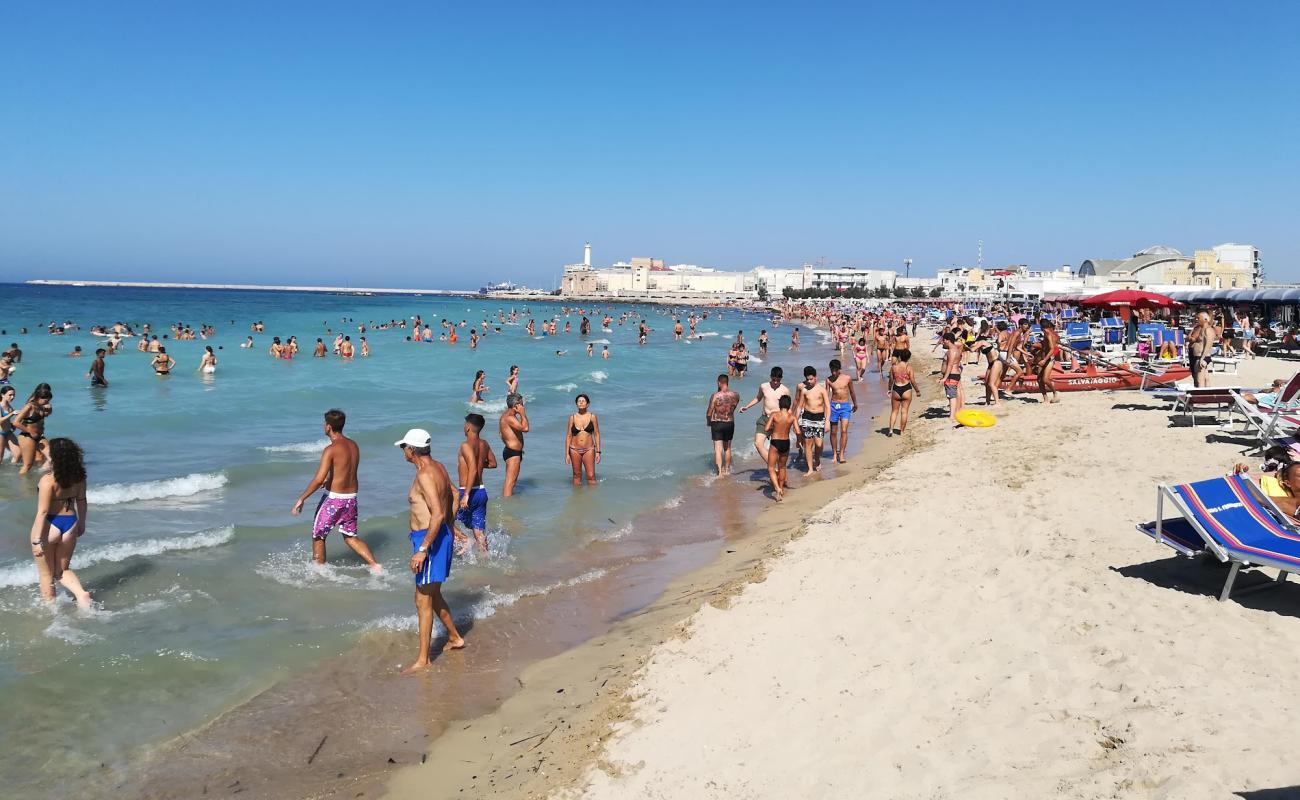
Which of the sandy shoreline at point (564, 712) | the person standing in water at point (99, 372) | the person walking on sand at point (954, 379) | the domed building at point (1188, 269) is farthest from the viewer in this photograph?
the domed building at point (1188, 269)

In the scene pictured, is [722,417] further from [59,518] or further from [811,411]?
[59,518]

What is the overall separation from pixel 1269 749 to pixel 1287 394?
750 centimetres

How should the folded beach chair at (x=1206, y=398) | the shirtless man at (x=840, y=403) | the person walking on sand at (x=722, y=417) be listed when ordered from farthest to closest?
1. the shirtless man at (x=840, y=403)
2. the person walking on sand at (x=722, y=417)
3. the folded beach chair at (x=1206, y=398)

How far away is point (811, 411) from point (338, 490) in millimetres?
5607

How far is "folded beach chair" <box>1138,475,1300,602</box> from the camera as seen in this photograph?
4.20 meters

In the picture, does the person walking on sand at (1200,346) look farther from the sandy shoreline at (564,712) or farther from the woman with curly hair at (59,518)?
the woman with curly hair at (59,518)

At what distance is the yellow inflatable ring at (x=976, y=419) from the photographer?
11188 mm

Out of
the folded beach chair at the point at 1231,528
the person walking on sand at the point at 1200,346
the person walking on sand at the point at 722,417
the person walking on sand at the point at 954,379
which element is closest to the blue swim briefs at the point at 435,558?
the folded beach chair at the point at 1231,528

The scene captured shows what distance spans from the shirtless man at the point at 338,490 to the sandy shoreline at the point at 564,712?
2.39 meters

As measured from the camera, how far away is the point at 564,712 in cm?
421

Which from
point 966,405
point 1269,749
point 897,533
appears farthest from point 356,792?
point 966,405

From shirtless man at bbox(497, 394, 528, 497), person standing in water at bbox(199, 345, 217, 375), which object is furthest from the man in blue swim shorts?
person standing in water at bbox(199, 345, 217, 375)

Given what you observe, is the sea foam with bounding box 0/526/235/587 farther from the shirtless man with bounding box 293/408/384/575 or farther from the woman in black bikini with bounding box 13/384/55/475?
the woman in black bikini with bounding box 13/384/55/475

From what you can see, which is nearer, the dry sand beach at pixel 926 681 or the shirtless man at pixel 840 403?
the dry sand beach at pixel 926 681
